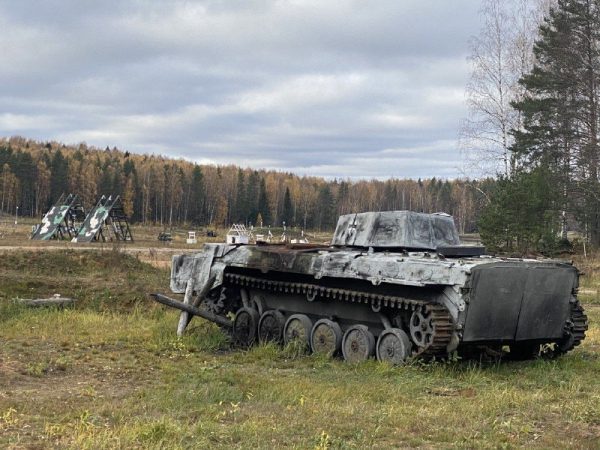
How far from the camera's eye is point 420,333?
32.3 feet

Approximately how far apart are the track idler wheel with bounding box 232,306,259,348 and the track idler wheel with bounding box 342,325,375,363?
241cm

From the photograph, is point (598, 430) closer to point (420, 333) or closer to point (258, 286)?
point (420, 333)

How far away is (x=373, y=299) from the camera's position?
10.6m

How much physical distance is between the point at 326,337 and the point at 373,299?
1324 millimetres

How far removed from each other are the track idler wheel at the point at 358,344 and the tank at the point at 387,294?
0.02m

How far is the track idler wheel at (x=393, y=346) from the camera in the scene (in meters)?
9.95

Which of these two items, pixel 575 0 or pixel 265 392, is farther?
pixel 575 0

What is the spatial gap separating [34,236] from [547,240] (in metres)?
26.6

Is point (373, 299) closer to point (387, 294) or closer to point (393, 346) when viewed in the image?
point (387, 294)

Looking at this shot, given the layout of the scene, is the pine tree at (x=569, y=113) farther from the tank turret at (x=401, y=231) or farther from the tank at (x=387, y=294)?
the tank at (x=387, y=294)


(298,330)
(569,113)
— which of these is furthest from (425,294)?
(569,113)

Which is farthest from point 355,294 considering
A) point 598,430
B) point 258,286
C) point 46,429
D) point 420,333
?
point 46,429

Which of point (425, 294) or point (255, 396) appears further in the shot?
point (425, 294)

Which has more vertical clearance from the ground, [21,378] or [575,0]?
[575,0]
